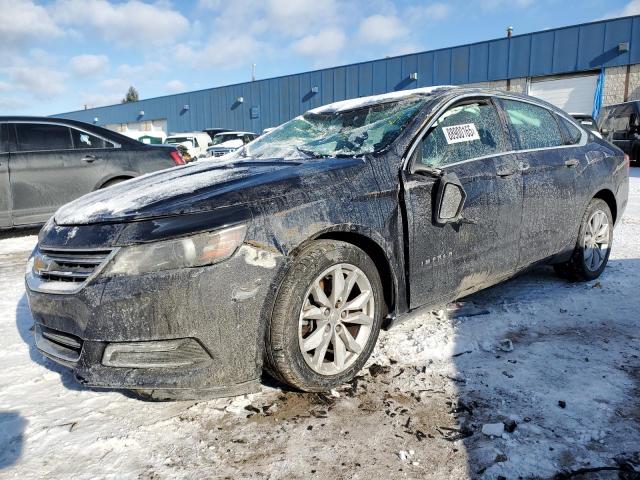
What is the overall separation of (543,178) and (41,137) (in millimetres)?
5544

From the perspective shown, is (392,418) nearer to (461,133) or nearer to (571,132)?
(461,133)

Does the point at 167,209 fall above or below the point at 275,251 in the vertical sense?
above

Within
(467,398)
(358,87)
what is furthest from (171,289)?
(358,87)

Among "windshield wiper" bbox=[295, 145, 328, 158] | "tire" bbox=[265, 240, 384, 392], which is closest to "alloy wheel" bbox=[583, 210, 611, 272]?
"tire" bbox=[265, 240, 384, 392]

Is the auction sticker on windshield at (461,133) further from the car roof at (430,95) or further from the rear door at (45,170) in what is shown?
the rear door at (45,170)

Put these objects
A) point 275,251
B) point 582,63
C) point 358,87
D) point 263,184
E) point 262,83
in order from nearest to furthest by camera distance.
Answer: point 275,251, point 263,184, point 582,63, point 358,87, point 262,83

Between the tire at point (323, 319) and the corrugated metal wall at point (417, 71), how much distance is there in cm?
2242

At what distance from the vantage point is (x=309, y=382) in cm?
228

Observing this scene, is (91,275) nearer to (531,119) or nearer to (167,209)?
(167,209)

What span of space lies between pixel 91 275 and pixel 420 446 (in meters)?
1.52

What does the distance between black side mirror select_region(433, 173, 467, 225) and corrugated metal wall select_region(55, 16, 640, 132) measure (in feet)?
71.3

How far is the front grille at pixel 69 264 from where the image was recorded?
2.05 meters

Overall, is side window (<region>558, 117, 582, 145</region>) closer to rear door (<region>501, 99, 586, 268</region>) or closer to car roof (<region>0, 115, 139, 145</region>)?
rear door (<region>501, 99, 586, 268</region>)

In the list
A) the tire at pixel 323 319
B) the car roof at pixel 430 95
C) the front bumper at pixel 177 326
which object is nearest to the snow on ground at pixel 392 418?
the tire at pixel 323 319
